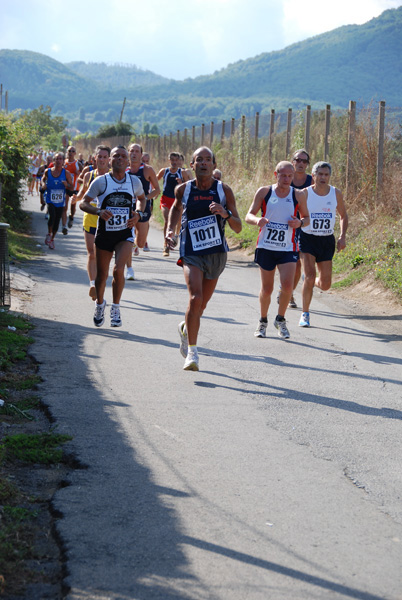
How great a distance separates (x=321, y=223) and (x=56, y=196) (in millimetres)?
8512

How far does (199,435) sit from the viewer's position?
585 cm

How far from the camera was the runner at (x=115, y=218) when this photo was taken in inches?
384

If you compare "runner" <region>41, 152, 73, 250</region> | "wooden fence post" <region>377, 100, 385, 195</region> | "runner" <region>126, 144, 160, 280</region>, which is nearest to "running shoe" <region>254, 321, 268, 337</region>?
"runner" <region>126, 144, 160, 280</region>

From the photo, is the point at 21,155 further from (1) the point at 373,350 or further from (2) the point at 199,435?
(2) the point at 199,435

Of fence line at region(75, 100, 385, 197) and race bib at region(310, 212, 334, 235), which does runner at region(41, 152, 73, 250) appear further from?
race bib at region(310, 212, 334, 235)

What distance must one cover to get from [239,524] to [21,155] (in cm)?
1796

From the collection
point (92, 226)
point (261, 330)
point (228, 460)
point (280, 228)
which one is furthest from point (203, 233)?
point (92, 226)

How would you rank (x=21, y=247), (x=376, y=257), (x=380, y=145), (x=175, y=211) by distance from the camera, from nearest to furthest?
1. (x=175, y=211)
2. (x=376, y=257)
3. (x=380, y=145)
4. (x=21, y=247)

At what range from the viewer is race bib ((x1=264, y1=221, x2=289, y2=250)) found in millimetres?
9516

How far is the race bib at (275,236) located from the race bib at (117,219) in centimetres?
162

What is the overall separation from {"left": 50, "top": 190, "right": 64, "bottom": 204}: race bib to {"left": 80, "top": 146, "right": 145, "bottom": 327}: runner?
26.6 feet

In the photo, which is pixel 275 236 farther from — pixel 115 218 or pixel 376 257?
pixel 376 257

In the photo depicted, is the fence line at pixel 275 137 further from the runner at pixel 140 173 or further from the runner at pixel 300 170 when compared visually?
the runner at pixel 300 170

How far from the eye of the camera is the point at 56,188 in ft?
58.5
